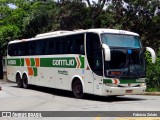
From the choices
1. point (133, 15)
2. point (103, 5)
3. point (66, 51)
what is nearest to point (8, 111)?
point (66, 51)

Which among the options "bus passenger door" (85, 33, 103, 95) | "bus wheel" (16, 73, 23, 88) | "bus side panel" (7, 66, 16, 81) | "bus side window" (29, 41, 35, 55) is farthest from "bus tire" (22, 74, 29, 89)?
"bus passenger door" (85, 33, 103, 95)

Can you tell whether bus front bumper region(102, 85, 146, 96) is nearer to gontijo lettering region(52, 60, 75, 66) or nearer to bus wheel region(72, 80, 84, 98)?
bus wheel region(72, 80, 84, 98)

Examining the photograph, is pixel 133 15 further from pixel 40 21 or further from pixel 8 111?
pixel 8 111

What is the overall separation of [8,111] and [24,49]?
40.6ft

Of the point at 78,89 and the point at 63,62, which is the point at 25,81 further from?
the point at 78,89

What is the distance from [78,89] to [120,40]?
129 inches

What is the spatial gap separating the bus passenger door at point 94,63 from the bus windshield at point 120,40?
393 millimetres

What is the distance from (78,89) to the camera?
1922 cm

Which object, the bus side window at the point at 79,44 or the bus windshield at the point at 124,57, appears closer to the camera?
the bus windshield at the point at 124,57

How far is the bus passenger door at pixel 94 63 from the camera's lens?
17.4m

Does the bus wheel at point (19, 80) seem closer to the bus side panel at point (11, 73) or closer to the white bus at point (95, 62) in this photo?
the bus side panel at point (11, 73)

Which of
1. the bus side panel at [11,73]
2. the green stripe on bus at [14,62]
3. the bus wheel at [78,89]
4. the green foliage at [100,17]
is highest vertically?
the green foliage at [100,17]

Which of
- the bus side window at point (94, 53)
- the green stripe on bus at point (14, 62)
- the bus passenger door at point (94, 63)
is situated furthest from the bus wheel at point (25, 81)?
the bus side window at point (94, 53)

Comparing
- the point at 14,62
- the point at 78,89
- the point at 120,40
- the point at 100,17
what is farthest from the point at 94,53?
the point at 100,17
